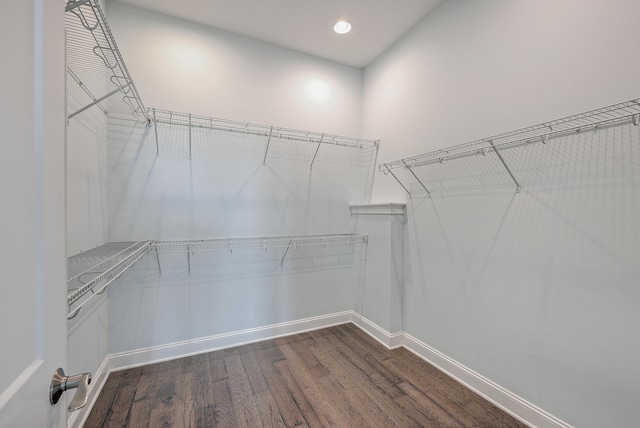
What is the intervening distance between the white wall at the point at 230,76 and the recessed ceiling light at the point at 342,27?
1.43 feet

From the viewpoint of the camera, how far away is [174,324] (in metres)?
2.11

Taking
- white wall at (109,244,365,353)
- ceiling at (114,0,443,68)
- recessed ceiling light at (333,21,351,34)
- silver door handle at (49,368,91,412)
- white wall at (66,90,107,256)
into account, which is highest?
ceiling at (114,0,443,68)

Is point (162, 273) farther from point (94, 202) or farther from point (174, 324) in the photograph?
point (94, 202)

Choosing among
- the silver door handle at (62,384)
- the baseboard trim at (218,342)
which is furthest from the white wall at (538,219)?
the silver door handle at (62,384)

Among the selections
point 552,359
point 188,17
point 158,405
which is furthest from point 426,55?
point 158,405

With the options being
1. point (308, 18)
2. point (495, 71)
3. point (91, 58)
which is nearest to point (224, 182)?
point (91, 58)

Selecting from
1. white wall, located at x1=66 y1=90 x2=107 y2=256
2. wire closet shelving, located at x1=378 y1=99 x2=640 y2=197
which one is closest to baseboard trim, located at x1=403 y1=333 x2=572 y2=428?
wire closet shelving, located at x1=378 y1=99 x2=640 y2=197

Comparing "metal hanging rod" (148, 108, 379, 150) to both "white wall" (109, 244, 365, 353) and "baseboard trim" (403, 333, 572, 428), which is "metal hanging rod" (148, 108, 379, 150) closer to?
"white wall" (109, 244, 365, 353)

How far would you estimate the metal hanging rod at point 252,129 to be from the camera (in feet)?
6.79

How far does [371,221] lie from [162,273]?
185 centimetres

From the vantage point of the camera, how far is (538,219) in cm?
145

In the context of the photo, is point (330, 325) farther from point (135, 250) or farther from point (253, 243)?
point (135, 250)

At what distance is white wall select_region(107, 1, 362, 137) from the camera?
79.8 inches

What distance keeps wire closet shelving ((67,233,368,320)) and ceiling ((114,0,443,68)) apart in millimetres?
1830
